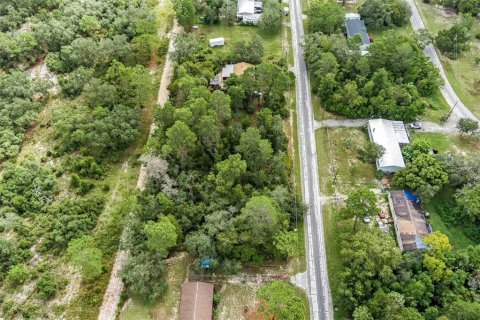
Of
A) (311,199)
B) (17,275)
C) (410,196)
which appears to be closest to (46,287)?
(17,275)

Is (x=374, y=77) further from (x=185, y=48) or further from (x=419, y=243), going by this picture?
(x=185, y=48)

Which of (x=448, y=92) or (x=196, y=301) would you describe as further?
(x=448, y=92)

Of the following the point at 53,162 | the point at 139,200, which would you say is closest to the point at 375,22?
the point at 139,200

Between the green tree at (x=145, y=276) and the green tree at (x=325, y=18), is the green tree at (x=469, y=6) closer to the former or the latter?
the green tree at (x=325, y=18)

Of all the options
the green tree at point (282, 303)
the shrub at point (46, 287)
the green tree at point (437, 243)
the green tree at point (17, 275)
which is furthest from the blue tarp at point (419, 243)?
the green tree at point (17, 275)

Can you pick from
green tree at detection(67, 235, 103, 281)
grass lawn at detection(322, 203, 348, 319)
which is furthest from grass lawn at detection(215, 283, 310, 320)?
green tree at detection(67, 235, 103, 281)
